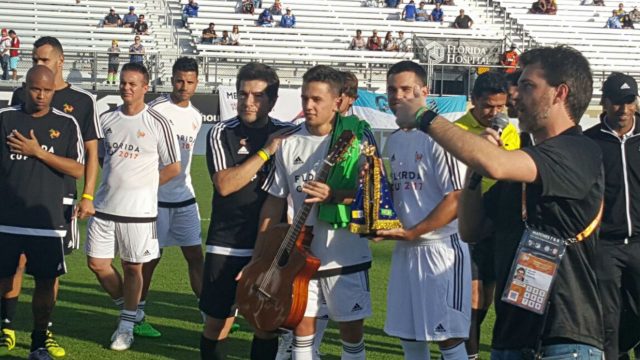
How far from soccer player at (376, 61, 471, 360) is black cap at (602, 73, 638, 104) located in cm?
151

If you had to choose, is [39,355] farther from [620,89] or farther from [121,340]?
[620,89]

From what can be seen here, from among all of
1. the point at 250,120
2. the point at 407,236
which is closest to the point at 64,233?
the point at 250,120

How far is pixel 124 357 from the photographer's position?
7617mm

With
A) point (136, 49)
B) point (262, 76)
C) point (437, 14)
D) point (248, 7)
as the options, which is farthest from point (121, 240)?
point (437, 14)

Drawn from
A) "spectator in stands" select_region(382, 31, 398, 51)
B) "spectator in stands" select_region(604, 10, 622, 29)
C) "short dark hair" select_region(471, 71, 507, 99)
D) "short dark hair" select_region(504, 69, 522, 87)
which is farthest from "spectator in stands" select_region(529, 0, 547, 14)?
"short dark hair" select_region(504, 69, 522, 87)

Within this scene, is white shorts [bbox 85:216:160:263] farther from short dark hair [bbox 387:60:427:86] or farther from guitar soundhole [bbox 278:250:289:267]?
short dark hair [bbox 387:60:427:86]

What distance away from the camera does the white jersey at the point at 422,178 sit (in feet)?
18.7

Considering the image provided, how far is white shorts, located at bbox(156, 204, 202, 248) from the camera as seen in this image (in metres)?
9.02

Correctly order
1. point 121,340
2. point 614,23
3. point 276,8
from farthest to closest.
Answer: point 614,23
point 276,8
point 121,340

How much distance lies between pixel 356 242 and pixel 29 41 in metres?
28.3

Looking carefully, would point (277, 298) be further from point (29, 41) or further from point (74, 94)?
point (29, 41)

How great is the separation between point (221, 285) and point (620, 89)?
9.99ft

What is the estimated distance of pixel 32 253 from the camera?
7.22 metres

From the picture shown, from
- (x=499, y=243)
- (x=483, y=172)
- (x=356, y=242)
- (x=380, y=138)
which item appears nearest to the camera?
(x=483, y=172)
